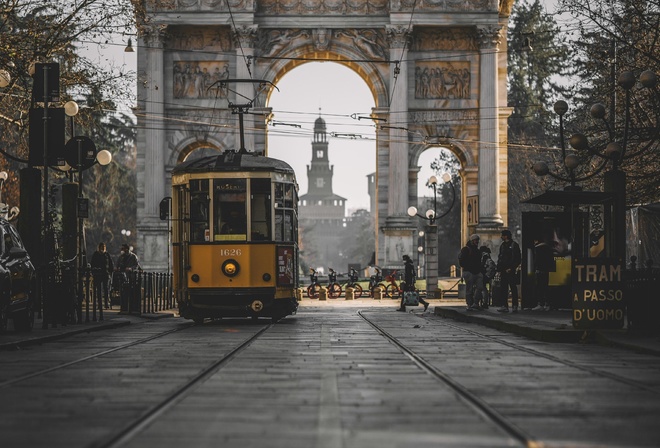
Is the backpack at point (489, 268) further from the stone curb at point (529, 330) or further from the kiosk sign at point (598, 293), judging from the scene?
the kiosk sign at point (598, 293)

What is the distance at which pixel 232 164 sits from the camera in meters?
24.4

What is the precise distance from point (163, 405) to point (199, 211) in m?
15.1

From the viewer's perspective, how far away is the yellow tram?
23984 millimetres

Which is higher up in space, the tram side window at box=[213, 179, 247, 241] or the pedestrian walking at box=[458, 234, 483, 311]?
the tram side window at box=[213, 179, 247, 241]

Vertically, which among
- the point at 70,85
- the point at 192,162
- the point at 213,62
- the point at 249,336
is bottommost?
the point at 249,336

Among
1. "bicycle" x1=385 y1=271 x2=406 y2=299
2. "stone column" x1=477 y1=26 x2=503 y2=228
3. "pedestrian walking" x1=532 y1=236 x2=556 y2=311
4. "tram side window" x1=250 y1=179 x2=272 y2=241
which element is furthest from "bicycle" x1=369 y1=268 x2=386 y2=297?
"tram side window" x1=250 y1=179 x2=272 y2=241

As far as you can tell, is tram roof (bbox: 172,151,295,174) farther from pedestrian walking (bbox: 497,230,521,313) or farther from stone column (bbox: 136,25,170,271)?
stone column (bbox: 136,25,170,271)

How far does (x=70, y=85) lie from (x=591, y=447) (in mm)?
27400

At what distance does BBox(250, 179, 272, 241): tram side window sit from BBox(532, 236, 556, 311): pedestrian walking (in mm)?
5756

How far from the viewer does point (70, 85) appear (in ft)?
108

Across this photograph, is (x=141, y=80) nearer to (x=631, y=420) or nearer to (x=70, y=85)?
(x=70, y=85)

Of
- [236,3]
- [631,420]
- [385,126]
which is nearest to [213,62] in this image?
[236,3]

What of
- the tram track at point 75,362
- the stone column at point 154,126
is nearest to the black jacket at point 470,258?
the tram track at point 75,362

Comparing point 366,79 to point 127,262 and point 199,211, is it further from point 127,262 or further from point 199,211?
point 199,211
